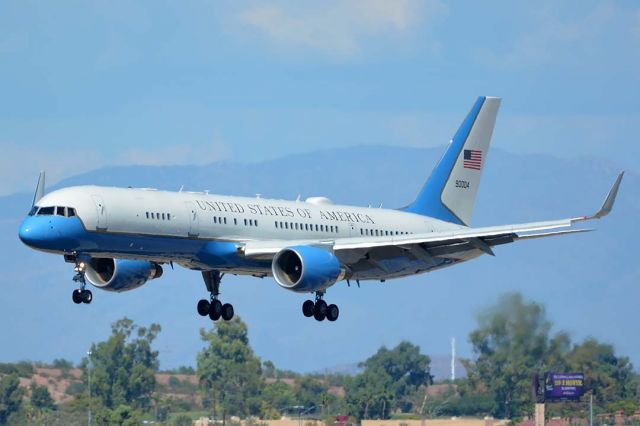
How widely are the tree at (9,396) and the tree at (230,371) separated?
1216 centimetres

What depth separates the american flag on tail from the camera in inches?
2756

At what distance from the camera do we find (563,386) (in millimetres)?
83625

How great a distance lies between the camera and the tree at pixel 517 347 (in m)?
80.1

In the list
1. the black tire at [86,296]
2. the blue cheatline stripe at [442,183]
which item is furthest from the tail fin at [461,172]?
the black tire at [86,296]

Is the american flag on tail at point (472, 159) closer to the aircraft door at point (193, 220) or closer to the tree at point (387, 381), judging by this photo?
the aircraft door at point (193, 220)

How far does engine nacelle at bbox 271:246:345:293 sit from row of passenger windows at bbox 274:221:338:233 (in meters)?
2.31

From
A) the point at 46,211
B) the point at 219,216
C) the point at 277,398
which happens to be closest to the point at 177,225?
the point at 219,216

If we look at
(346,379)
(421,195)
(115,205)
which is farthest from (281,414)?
(115,205)

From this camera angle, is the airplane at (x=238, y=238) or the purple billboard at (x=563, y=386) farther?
the purple billboard at (x=563, y=386)

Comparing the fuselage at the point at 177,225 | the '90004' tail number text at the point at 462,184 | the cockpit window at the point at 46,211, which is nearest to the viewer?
the fuselage at the point at 177,225

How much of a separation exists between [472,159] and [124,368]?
48.8m

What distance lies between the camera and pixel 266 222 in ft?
190

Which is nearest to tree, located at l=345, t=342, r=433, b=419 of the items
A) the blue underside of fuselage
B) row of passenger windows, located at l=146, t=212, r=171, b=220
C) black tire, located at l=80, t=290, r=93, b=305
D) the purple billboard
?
the purple billboard

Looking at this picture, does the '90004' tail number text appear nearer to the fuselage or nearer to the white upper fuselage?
the white upper fuselage
